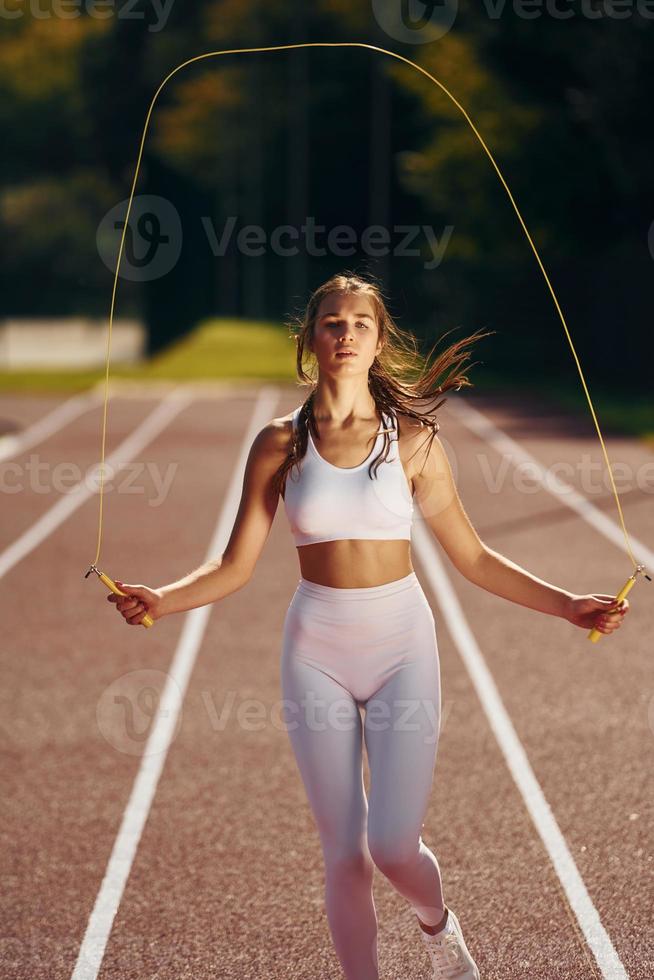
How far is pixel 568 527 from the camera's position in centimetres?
1384

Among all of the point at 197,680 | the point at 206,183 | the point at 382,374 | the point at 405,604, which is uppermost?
the point at 206,183

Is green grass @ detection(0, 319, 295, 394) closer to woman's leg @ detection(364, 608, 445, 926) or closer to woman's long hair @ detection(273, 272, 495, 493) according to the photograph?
woman's long hair @ detection(273, 272, 495, 493)

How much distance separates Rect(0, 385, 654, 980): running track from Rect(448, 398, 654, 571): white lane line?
8 centimetres

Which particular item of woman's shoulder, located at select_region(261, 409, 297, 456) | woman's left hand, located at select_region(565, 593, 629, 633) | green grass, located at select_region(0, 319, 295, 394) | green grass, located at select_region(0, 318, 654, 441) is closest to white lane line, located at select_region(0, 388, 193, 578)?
green grass, located at select_region(0, 318, 654, 441)

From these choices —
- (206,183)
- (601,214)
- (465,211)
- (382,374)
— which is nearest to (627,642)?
(382,374)

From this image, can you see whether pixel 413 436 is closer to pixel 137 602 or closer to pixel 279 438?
pixel 279 438

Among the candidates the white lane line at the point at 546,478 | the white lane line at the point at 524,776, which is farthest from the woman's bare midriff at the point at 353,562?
the white lane line at the point at 546,478

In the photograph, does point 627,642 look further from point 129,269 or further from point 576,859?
point 129,269

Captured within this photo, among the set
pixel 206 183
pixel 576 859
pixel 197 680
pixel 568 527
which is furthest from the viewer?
pixel 206 183

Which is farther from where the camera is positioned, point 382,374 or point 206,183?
point 206,183

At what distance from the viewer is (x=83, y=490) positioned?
1664 centimetres

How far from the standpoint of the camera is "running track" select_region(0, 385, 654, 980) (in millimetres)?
5012

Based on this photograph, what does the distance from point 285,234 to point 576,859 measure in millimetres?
55572

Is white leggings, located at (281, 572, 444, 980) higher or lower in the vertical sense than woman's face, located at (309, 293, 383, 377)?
lower
